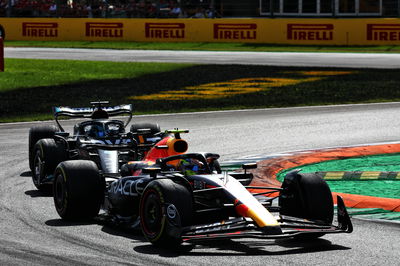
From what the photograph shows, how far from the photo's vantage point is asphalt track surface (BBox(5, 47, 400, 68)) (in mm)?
34625

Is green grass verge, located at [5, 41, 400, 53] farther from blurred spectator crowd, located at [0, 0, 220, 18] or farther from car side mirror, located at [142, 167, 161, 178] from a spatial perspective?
car side mirror, located at [142, 167, 161, 178]

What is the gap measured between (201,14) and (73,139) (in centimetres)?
3372

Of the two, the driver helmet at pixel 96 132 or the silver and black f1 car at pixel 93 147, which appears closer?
the silver and black f1 car at pixel 93 147

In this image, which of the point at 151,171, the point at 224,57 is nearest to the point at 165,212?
the point at 151,171

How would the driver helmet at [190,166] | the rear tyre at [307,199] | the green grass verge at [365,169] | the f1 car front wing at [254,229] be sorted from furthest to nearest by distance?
1. the green grass verge at [365,169]
2. the driver helmet at [190,166]
3. the rear tyre at [307,199]
4. the f1 car front wing at [254,229]

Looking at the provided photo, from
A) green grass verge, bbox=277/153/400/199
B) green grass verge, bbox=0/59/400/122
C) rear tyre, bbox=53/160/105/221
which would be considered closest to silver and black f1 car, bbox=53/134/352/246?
rear tyre, bbox=53/160/105/221

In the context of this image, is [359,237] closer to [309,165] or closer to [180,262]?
[180,262]

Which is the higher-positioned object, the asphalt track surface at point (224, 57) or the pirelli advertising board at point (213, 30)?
the pirelli advertising board at point (213, 30)

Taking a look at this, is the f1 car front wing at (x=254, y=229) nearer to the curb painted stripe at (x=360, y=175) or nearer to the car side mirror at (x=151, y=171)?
the car side mirror at (x=151, y=171)

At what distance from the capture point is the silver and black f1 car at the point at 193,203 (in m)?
8.62

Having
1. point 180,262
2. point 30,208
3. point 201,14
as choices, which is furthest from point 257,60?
point 180,262

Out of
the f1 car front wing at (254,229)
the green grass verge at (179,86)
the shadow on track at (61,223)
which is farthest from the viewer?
the green grass verge at (179,86)

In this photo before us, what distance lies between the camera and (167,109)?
2272 cm

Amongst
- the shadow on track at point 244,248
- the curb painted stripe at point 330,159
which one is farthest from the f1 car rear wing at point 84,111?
the shadow on track at point 244,248
